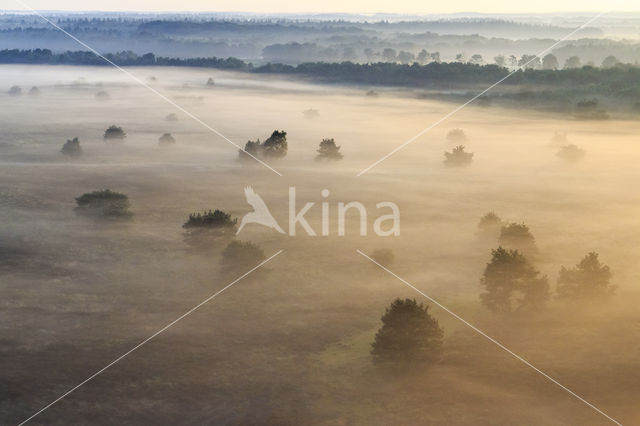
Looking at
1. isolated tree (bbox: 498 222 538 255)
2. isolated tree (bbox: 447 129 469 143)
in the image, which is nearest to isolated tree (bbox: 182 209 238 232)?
isolated tree (bbox: 498 222 538 255)

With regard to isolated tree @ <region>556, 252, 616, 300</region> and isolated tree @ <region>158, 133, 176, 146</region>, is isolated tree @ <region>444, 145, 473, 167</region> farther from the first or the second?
isolated tree @ <region>556, 252, 616, 300</region>

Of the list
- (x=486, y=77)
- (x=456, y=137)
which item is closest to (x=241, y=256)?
(x=456, y=137)

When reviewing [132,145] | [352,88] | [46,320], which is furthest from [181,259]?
[352,88]

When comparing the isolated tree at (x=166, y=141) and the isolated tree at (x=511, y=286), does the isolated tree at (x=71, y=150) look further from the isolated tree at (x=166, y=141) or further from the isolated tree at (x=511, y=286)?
the isolated tree at (x=511, y=286)

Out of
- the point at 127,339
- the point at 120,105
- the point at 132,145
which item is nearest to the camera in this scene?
the point at 127,339

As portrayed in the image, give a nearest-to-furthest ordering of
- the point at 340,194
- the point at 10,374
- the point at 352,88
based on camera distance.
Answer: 1. the point at 10,374
2. the point at 340,194
3. the point at 352,88

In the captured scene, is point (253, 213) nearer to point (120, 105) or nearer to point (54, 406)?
point (54, 406)
